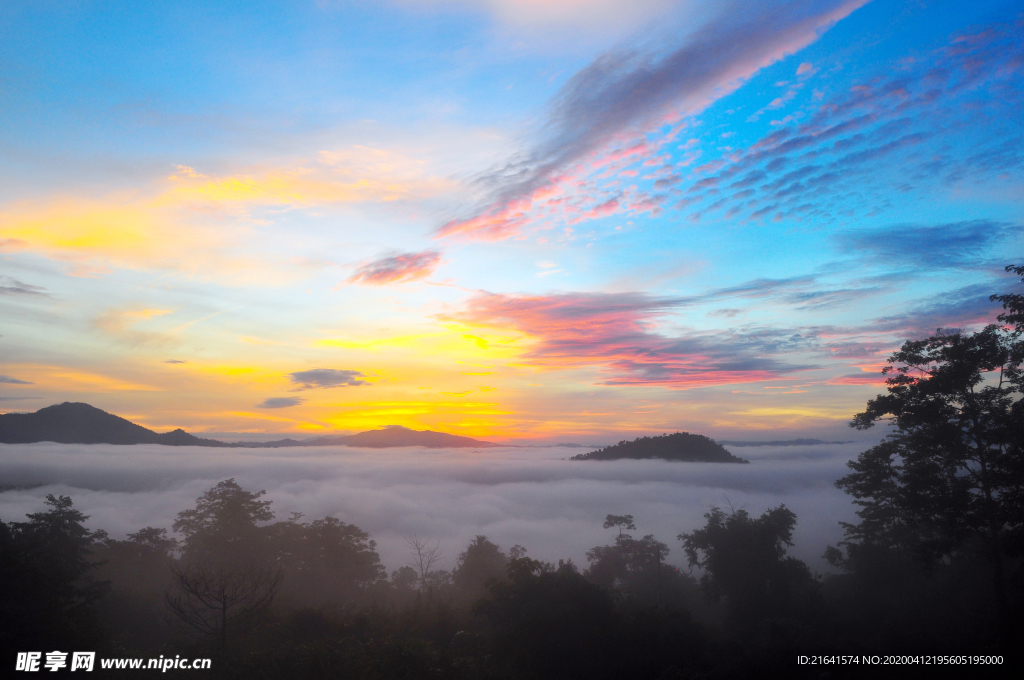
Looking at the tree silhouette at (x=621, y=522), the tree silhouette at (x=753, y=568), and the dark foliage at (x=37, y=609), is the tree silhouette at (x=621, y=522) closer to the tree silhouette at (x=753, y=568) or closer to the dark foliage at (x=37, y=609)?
the tree silhouette at (x=753, y=568)

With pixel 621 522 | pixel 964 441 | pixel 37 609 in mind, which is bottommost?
pixel 621 522

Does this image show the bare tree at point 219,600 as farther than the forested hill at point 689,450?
No

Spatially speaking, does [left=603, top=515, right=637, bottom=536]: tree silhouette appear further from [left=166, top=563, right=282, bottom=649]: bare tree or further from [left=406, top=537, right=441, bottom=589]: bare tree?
[left=166, top=563, right=282, bottom=649]: bare tree

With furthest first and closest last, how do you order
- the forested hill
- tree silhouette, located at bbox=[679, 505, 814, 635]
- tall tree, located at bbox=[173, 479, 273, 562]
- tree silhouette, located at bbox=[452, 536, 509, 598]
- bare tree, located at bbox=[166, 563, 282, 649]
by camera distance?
the forested hill, tree silhouette, located at bbox=[452, 536, 509, 598], tall tree, located at bbox=[173, 479, 273, 562], tree silhouette, located at bbox=[679, 505, 814, 635], bare tree, located at bbox=[166, 563, 282, 649]

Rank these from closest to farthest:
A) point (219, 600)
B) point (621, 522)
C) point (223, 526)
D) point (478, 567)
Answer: point (219, 600), point (223, 526), point (478, 567), point (621, 522)

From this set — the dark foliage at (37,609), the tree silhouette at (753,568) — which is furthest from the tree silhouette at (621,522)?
the dark foliage at (37,609)

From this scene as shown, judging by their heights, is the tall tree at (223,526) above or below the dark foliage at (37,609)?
below

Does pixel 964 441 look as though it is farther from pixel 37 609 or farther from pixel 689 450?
pixel 689 450

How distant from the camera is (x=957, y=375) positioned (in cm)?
2014

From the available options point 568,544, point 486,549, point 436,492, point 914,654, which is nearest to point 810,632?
point 914,654

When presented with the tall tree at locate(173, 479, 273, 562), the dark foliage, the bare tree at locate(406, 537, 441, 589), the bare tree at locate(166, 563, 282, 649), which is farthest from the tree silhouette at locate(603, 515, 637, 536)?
the dark foliage

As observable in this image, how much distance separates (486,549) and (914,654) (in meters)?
39.1

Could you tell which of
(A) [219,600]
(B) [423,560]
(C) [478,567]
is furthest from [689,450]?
(A) [219,600]

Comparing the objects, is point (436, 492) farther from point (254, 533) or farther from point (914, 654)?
point (914, 654)
